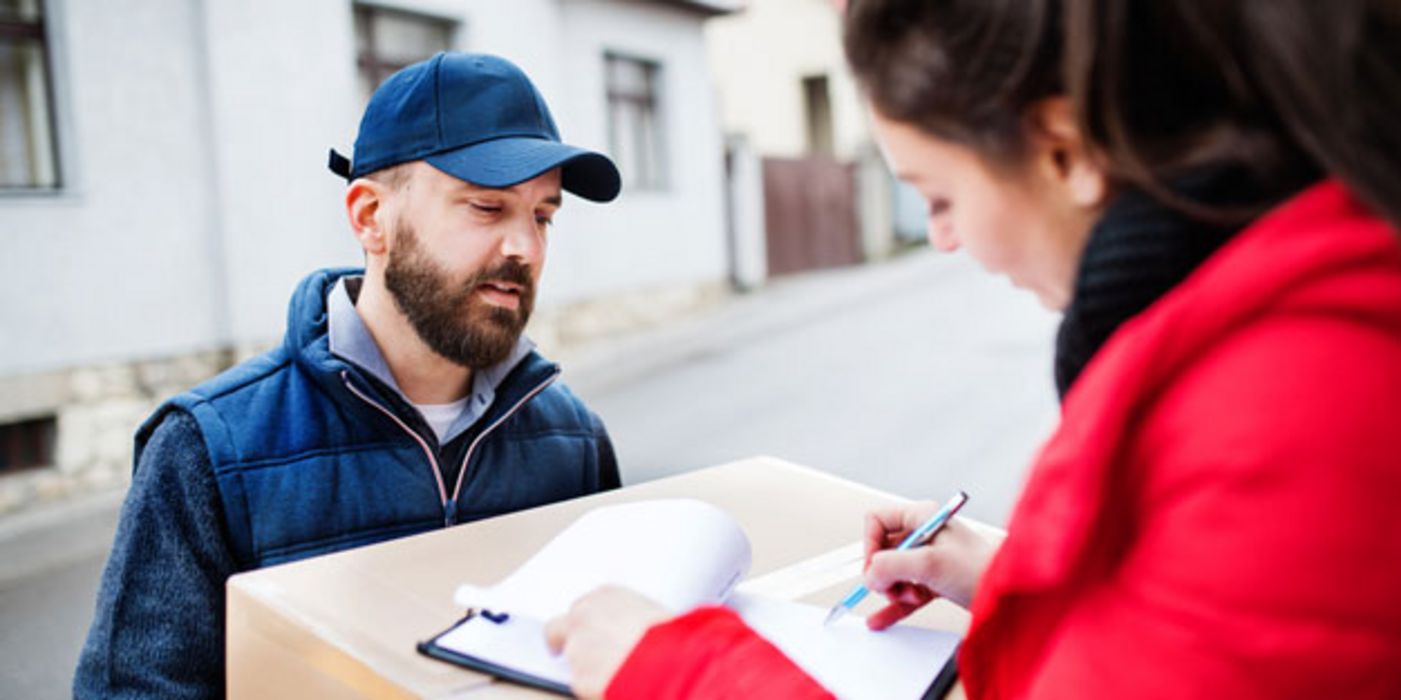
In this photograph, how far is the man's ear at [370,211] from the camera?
5.44 feet

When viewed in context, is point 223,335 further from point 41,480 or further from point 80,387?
point 41,480

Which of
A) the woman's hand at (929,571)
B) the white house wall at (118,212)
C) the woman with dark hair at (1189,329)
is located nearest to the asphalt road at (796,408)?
the white house wall at (118,212)

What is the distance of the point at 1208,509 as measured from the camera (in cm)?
56

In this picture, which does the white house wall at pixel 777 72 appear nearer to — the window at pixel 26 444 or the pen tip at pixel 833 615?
the window at pixel 26 444

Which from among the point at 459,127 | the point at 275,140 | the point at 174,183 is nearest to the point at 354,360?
the point at 459,127

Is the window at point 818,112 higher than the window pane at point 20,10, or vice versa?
the window at point 818,112

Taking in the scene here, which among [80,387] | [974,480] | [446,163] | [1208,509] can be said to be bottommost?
[974,480]

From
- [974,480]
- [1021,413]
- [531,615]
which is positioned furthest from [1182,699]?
[1021,413]

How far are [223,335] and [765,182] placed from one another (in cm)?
906

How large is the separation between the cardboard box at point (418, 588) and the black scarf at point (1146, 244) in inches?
17.1

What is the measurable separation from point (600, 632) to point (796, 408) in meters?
6.13

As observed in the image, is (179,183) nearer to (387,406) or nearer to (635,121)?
(387,406)

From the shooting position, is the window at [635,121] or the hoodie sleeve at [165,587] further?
the window at [635,121]

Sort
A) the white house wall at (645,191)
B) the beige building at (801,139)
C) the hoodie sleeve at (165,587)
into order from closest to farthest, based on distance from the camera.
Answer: the hoodie sleeve at (165,587) < the white house wall at (645,191) < the beige building at (801,139)
